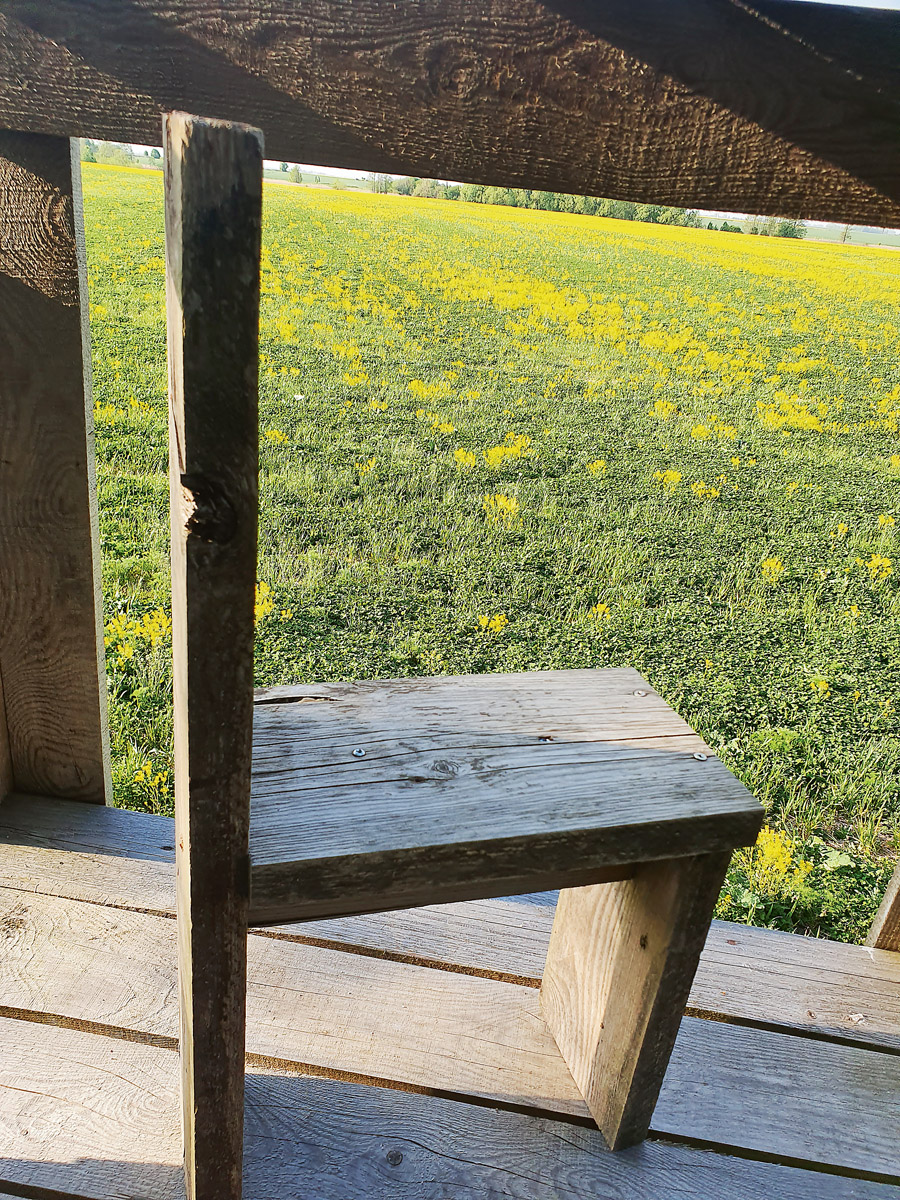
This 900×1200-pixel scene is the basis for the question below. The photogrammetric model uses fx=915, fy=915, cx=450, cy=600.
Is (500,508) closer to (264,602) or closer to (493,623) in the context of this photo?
(493,623)

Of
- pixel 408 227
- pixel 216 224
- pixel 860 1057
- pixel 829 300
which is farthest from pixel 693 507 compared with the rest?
pixel 408 227

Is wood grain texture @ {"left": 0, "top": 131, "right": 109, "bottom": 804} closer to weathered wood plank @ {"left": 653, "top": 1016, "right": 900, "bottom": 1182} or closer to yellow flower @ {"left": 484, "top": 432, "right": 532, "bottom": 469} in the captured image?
weathered wood plank @ {"left": 653, "top": 1016, "right": 900, "bottom": 1182}

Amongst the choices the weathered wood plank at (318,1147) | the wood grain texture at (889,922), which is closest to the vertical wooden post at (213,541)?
the weathered wood plank at (318,1147)

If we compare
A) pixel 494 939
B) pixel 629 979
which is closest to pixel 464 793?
pixel 629 979

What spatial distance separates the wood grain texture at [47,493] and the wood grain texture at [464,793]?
2.22ft

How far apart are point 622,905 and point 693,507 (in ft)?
13.7

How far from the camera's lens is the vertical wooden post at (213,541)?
671 millimetres

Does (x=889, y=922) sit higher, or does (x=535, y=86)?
(x=535, y=86)

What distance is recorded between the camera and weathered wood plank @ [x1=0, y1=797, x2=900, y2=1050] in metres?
1.78

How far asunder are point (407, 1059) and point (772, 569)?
3.53 metres

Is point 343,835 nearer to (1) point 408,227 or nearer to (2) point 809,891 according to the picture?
(2) point 809,891

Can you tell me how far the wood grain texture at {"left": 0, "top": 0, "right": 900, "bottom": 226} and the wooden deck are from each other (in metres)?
1.38

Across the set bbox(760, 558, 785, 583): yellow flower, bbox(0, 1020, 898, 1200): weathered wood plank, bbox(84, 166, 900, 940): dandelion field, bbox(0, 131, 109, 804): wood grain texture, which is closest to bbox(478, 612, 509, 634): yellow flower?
bbox(84, 166, 900, 940): dandelion field

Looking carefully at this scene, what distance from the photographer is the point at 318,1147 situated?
4.68ft
